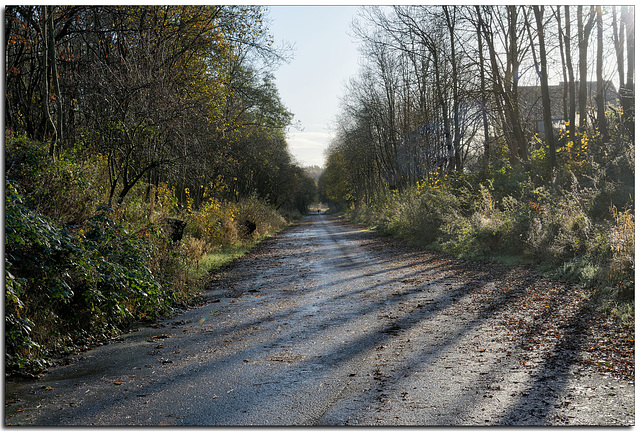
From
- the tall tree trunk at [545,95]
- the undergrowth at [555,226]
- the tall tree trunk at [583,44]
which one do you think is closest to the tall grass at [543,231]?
the undergrowth at [555,226]

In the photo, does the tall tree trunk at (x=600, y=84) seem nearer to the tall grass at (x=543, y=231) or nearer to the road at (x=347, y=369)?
the tall grass at (x=543, y=231)

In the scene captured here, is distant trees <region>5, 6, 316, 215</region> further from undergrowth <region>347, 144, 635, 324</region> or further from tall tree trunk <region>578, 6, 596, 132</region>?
tall tree trunk <region>578, 6, 596, 132</region>

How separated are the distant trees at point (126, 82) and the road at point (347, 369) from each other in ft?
15.2

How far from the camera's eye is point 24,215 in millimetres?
5598

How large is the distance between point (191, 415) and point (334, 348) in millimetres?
2326

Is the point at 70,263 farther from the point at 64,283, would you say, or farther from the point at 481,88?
the point at 481,88

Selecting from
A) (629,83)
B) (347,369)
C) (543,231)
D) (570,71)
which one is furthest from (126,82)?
(570,71)

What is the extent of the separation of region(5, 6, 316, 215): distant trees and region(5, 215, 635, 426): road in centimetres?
464

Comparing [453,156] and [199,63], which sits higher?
[199,63]

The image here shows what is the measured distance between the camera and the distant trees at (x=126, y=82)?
1150 cm

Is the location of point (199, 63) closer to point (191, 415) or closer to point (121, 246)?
point (121, 246)

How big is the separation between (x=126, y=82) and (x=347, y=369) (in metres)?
9.35

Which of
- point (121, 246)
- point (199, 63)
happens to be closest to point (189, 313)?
point (121, 246)

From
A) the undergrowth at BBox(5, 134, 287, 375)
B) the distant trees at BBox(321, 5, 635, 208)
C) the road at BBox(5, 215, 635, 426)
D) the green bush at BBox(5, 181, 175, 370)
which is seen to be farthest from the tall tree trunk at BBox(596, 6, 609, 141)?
the green bush at BBox(5, 181, 175, 370)
